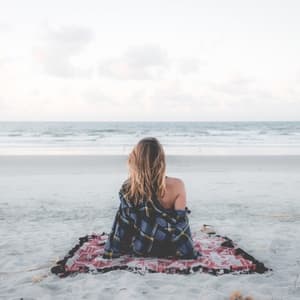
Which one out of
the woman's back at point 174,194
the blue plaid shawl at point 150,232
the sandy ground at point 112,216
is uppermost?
the woman's back at point 174,194

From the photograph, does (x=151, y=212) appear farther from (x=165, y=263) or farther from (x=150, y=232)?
(x=165, y=263)

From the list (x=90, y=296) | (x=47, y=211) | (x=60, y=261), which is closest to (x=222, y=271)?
(x=90, y=296)

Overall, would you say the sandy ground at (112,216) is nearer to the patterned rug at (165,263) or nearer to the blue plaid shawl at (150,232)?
the patterned rug at (165,263)

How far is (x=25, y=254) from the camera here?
Answer: 14.5 feet

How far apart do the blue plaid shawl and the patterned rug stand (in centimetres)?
8

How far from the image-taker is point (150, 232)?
3908 mm

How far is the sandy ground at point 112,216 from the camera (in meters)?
3.38

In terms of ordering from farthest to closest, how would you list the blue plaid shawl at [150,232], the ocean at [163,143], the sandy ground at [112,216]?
the ocean at [163,143] < the blue plaid shawl at [150,232] < the sandy ground at [112,216]

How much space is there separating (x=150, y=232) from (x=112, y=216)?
252cm

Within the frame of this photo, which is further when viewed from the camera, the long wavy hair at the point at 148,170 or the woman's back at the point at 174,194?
the woman's back at the point at 174,194

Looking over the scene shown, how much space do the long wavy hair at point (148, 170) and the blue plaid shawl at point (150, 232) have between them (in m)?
0.11

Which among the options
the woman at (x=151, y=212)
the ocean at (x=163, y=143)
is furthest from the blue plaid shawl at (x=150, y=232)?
the ocean at (x=163, y=143)

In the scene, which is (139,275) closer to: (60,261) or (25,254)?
(60,261)

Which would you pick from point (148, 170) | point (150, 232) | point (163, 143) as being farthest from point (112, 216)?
point (163, 143)
